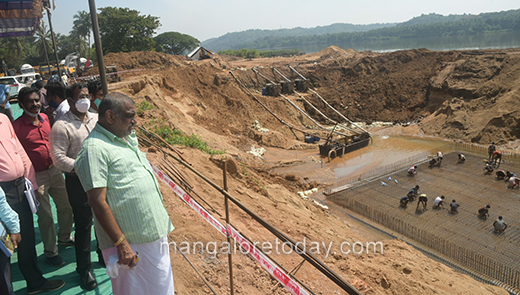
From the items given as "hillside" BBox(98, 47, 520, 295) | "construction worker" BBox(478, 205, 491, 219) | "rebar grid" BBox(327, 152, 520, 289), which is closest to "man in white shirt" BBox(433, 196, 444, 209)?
"rebar grid" BBox(327, 152, 520, 289)

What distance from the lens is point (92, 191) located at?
2.15 meters

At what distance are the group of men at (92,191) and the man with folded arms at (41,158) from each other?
10 mm

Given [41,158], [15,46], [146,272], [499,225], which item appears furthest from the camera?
[15,46]

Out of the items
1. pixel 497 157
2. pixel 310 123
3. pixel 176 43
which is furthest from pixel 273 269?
pixel 176 43

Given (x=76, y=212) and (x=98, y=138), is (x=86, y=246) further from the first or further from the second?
(x=98, y=138)

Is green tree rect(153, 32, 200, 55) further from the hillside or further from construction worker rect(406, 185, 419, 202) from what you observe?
construction worker rect(406, 185, 419, 202)

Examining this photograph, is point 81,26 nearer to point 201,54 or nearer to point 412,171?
point 201,54

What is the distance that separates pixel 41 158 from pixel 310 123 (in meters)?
Result: 22.9

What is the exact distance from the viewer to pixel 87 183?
7.05ft

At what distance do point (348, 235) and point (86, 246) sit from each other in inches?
290

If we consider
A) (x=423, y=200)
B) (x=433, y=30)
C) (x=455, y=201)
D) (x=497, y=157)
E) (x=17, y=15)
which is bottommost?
(x=455, y=201)

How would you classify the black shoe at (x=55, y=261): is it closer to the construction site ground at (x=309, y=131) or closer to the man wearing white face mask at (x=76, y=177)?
the man wearing white face mask at (x=76, y=177)

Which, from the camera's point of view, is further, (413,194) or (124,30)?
(124,30)

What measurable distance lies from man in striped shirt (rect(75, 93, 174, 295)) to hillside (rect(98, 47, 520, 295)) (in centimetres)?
146
